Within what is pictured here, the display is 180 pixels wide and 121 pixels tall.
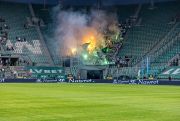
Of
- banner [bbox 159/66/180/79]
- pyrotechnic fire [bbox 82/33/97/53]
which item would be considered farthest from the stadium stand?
banner [bbox 159/66/180/79]

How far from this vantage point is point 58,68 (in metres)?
84.2

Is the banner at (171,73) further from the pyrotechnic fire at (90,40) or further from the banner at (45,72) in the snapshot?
the banner at (45,72)

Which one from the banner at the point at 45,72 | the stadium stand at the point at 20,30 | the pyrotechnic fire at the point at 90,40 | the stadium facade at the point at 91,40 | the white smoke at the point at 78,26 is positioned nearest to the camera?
the stadium facade at the point at 91,40

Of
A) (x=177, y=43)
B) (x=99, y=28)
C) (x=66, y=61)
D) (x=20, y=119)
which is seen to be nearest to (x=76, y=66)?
(x=66, y=61)

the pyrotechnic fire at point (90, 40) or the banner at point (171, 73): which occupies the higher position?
the pyrotechnic fire at point (90, 40)

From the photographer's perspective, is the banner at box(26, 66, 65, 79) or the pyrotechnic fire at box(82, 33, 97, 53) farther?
the pyrotechnic fire at box(82, 33, 97, 53)

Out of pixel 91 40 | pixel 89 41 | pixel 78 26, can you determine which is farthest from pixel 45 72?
pixel 78 26

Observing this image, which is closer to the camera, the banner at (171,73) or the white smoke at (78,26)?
the banner at (171,73)

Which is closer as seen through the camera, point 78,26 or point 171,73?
point 171,73

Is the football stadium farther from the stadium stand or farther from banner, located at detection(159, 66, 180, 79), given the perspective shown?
banner, located at detection(159, 66, 180, 79)

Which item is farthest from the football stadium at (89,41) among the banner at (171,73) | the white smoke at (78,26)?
the banner at (171,73)

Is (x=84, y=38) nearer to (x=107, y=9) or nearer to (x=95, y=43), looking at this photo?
(x=95, y=43)

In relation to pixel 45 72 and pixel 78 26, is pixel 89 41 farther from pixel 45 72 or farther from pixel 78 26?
pixel 45 72

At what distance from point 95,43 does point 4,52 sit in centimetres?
1781
